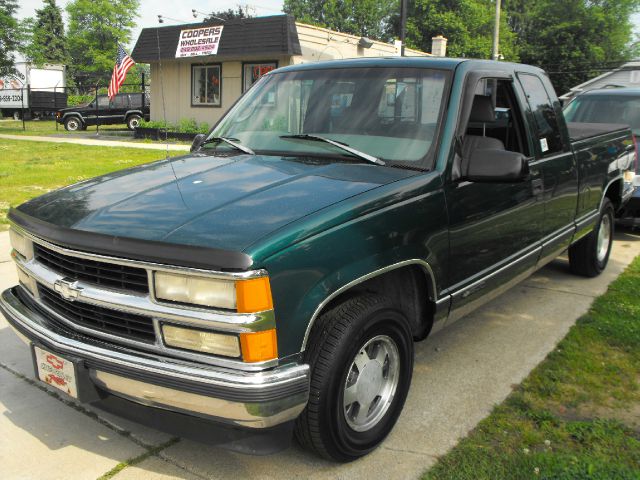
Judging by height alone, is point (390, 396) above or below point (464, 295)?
below

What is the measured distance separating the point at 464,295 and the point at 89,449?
7.00 ft

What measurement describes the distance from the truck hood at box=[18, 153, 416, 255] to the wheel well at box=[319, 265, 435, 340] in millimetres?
491

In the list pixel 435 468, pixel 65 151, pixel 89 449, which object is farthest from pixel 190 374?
pixel 65 151

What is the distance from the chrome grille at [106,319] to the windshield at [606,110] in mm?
7619

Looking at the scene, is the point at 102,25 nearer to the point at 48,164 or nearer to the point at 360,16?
the point at 360,16

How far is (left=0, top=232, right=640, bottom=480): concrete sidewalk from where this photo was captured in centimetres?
275

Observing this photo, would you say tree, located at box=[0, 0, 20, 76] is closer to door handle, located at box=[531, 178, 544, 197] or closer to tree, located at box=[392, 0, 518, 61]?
door handle, located at box=[531, 178, 544, 197]

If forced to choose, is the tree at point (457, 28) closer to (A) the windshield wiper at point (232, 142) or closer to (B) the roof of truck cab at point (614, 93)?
(B) the roof of truck cab at point (614, 93)

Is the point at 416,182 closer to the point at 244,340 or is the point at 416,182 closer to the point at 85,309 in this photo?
the point at 244,340

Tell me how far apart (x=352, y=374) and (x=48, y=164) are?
13073 millimetres

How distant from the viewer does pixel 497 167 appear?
313 cm

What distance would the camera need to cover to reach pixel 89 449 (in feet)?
9.44

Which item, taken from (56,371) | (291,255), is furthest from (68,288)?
(291,255)

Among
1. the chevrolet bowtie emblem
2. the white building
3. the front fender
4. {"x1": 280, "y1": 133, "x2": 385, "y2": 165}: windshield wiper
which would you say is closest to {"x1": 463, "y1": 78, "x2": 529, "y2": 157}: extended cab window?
{"x1": 280, "y1": 133, "x2": 385, "y2": 165}: windshield wiper
